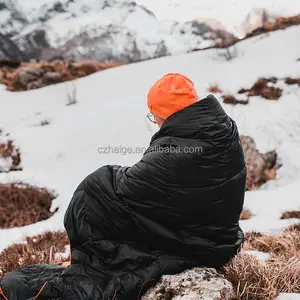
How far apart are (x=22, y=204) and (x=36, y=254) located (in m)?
3.36

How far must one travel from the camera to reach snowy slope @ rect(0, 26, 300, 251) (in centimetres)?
669

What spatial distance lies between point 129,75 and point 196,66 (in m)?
2.30

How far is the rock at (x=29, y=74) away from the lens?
1399 centimetres

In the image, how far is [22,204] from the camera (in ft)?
21.2

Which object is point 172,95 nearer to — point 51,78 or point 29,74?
point 51,78

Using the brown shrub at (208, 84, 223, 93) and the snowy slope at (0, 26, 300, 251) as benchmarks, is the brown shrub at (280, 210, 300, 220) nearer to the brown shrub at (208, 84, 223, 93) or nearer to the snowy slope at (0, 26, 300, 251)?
the snowy slope at (0, 26, 300, 251)

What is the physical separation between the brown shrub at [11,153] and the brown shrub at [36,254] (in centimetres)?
434

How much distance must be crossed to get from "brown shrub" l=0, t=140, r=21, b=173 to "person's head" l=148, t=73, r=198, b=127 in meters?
7.00

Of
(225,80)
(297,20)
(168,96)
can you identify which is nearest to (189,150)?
(168,96)

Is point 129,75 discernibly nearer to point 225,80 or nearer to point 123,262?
point 225,80

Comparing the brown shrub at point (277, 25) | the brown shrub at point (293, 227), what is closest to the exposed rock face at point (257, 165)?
the brown shrub at point (293, 227)

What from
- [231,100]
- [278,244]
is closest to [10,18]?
[231,100]

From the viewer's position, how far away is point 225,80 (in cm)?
1116

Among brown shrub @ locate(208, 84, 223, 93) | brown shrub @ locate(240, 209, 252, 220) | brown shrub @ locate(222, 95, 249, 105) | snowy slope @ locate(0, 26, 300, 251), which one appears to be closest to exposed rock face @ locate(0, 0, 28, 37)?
snowy slope @ locate(0, 26, 300, 251)
